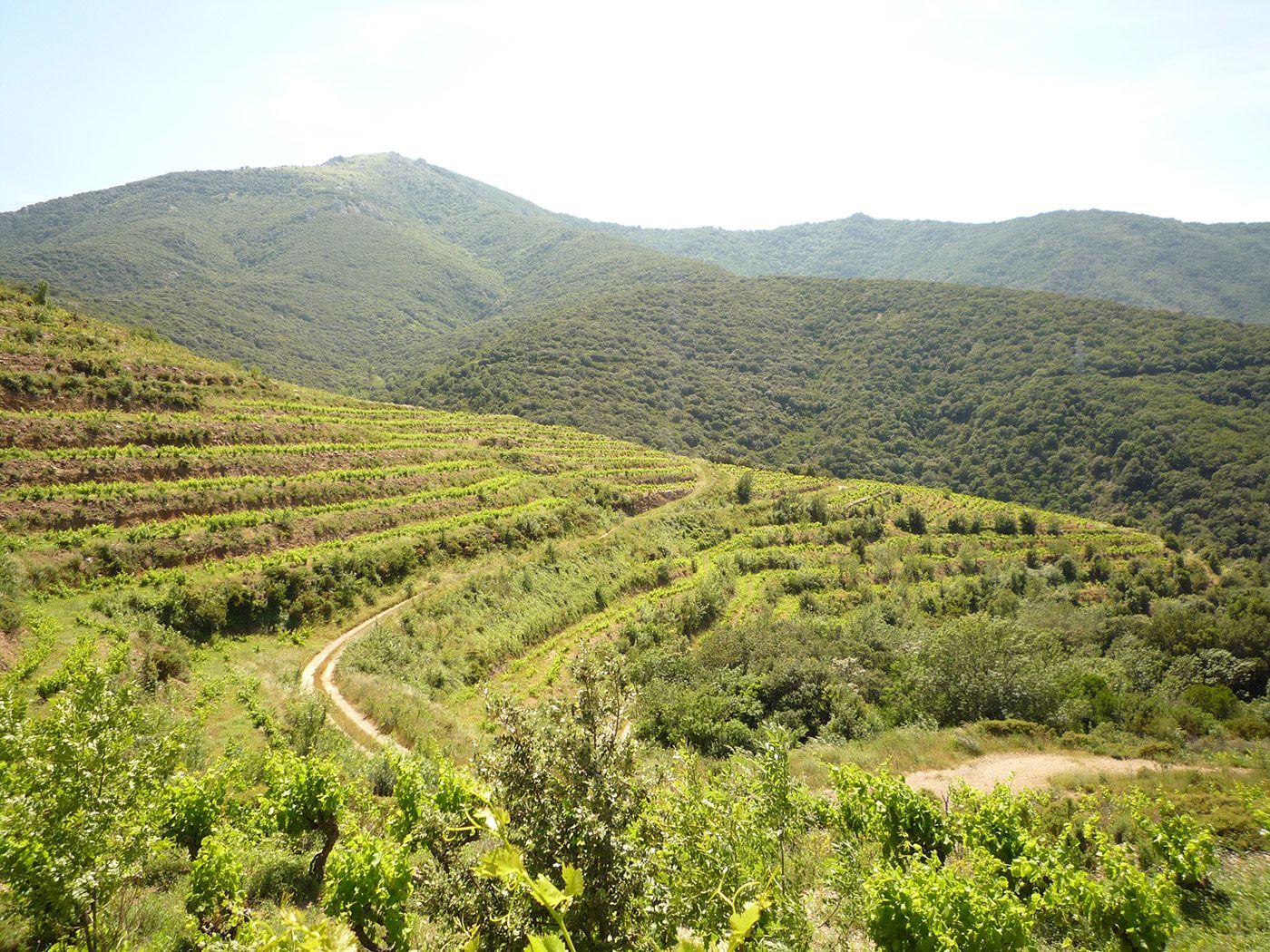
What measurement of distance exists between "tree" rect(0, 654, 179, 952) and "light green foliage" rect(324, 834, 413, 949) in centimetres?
190

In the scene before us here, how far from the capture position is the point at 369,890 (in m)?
6.13

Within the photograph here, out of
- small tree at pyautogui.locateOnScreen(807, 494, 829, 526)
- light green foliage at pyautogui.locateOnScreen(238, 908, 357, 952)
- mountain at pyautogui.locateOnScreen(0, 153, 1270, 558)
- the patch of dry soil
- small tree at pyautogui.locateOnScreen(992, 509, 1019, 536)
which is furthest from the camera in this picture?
mountain at pyautogui.locateOnScreen(0, 153, 1270, 558)

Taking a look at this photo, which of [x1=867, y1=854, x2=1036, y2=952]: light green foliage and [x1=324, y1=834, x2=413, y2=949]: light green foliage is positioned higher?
[x1=867, y1=854, x2=1036, y2=952]: light green foliage

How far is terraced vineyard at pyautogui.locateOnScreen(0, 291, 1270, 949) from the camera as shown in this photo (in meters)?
4.46

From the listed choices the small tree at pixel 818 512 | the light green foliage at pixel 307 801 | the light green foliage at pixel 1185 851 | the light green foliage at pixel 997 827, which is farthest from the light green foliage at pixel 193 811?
the small tree at pixel 818 512

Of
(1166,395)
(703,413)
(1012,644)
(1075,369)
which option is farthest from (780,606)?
(1075,369)

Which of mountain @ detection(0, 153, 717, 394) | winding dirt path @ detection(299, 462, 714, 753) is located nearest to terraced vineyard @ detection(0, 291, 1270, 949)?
winding dirt path @ detection(299, 462, 714, 753)

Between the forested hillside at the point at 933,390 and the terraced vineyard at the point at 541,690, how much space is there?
2961 centimetres

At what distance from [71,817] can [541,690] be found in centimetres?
1950

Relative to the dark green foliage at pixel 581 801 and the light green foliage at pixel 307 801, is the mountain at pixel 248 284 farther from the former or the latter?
the dark green foliage at pixel 581 801

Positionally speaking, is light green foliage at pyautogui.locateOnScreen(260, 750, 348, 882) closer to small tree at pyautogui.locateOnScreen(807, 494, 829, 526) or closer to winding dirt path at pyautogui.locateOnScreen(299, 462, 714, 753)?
winding dirt path at pyautogui.locateOnScreen(299, 462, 714, 753)

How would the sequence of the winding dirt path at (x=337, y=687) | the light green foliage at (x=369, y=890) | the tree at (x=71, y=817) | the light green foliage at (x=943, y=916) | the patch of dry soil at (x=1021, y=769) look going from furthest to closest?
1. the winding dirt path at (x=337, y=687)
2. the patch of dry soil at (x=1021, y=769)
3. the light green foliage at (x=369, y=890)
4. the light green foliage at (x=943, y=916)
5. the tree at (x=71, y=817)

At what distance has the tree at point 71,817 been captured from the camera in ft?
14.4

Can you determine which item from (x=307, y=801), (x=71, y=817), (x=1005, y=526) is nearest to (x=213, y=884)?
(x=307, y=801)
